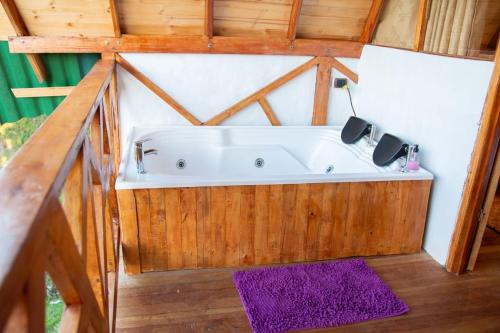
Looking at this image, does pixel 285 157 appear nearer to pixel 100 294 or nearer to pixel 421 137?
pixel 421 137

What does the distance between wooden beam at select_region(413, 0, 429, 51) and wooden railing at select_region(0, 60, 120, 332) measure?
2.39m

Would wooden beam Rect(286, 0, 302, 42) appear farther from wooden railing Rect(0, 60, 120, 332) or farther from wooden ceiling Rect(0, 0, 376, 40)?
wooden railing Rect(0, 60, 120, 332)

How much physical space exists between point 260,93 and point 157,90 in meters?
0.99

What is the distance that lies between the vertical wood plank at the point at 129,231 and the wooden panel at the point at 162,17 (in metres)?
1.76

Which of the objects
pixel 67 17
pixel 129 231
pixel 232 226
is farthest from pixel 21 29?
pixel 232 226

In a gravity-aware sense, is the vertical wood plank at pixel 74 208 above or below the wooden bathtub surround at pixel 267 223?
above

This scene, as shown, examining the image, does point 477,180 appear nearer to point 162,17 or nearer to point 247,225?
point 247,225

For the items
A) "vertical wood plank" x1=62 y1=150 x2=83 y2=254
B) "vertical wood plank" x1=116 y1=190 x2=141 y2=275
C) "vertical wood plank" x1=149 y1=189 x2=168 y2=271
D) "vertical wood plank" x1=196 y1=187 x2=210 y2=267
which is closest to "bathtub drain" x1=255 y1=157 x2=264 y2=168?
"vertical wood plank" x1=196 y1=187 x2=210 y2=267

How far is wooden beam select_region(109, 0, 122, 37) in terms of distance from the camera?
310 cm

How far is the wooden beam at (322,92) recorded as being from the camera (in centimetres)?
391

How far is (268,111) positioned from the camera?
3.93 meters

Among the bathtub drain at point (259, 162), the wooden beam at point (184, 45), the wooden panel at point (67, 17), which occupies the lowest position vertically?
the bathtub drain at point (259, 162)

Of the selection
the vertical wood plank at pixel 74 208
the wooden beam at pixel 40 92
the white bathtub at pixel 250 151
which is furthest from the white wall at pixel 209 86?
the vertical wood plank at pixel 74 208

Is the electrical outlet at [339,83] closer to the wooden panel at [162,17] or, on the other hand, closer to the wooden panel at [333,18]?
the wooden panel at [333,18]
